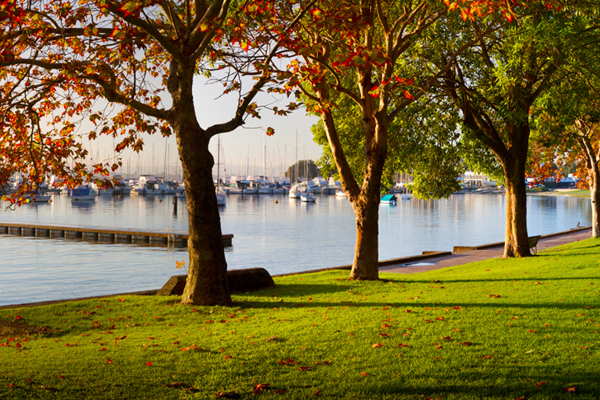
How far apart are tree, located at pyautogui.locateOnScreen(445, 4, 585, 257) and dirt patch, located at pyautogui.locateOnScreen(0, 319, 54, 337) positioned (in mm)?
12658

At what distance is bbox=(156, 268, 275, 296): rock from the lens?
44.6 feet

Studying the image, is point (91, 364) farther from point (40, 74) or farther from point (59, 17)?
point (40, 74)

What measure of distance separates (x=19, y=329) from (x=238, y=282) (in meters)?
5.98

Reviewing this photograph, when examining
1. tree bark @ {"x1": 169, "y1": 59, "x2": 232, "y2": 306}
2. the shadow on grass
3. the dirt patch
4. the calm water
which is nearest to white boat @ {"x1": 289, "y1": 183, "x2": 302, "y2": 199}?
the calm water

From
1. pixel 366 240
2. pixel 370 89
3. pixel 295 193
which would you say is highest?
pixel 370 89

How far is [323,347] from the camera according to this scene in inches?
294

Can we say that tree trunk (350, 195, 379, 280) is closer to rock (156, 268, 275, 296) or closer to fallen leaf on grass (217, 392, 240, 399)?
rock (156, 268, 275, 296)

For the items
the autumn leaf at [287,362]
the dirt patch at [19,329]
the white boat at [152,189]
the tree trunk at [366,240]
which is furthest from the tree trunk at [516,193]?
the white boat at [152,189]

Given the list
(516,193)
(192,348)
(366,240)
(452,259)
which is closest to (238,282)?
(366,240)

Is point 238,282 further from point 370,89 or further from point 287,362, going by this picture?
point 287,362

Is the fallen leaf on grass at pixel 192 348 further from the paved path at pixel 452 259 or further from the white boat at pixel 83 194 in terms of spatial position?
the white boat at pixel 83 194

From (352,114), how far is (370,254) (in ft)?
19.3

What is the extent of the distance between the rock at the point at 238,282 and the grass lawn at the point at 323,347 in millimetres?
759

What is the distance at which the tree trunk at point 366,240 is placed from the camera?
16134 millimetres
